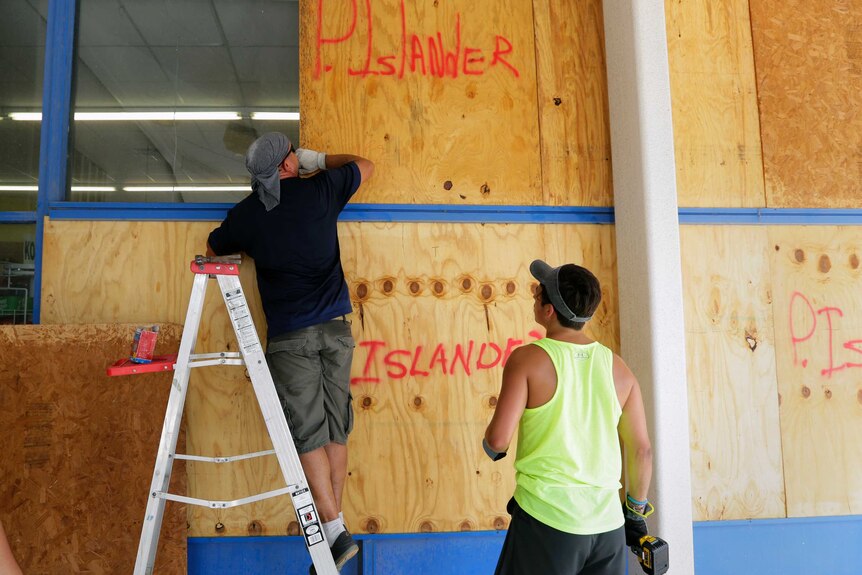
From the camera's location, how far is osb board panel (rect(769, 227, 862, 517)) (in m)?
3.11

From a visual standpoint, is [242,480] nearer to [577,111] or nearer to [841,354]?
[577,111]

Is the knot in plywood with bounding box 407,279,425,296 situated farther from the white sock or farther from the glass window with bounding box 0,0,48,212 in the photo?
the glass window with bounding box 0,0,48,212

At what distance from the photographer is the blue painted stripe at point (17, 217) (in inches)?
117

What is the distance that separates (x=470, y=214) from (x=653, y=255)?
3.25ft

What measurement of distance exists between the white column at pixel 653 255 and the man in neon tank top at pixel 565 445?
1100 millimetres

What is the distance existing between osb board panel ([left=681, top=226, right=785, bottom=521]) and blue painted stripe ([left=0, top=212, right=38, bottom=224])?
3625 mm

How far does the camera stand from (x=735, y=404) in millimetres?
3107

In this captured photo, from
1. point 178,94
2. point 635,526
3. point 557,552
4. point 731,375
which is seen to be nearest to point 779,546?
point 731,375

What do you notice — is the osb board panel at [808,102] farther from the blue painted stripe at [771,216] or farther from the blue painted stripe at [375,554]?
the blue painted stripe at [375,554]

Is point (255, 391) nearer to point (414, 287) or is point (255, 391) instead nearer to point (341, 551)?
point (341, 551)

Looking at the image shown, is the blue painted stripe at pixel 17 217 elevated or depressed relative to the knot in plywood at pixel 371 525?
elevated

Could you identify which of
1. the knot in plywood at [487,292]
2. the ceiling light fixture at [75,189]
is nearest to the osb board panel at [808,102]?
the knot in plywood at [487,292]

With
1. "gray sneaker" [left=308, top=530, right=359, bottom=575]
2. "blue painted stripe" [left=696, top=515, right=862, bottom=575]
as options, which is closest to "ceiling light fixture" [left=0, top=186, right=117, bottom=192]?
"gray sneaker" [left=308, top=530, right=359, bottom=575]

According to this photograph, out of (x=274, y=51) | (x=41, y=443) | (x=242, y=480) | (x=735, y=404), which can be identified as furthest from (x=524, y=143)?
(x=41, y=443)
